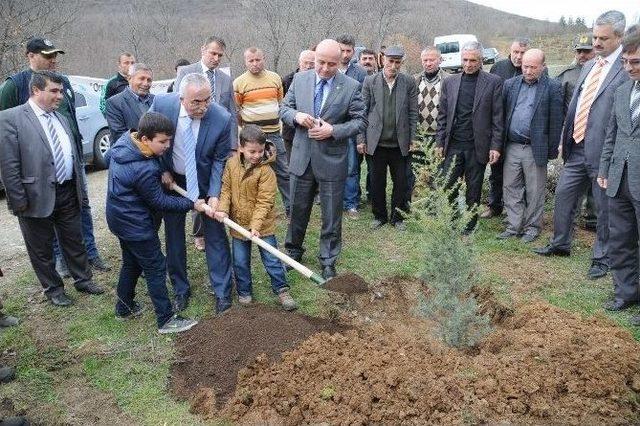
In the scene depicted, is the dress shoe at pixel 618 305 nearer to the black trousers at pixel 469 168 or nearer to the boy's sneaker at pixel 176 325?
the black trousers at pixel 469 168

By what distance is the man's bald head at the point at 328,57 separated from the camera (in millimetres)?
4895

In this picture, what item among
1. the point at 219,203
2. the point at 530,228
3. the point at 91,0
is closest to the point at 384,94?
the point at 530,228

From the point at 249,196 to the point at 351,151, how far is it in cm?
324

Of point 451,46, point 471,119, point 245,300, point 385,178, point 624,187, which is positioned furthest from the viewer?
point 451,46

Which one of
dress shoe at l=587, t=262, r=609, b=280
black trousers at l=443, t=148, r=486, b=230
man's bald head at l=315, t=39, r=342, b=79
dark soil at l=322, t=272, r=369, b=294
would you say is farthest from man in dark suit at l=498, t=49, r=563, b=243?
dark soil at l=322, t=272, r=369, b=294

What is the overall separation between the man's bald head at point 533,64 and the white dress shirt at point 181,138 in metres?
3.78

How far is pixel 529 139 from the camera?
612 cm

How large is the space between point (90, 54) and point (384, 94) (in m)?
20.8

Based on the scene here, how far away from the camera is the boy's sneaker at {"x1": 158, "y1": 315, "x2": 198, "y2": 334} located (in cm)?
439

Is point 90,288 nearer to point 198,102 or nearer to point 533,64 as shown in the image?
point 198,102

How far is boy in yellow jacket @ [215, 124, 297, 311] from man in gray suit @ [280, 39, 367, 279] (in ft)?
2.01

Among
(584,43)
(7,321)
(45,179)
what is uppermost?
(584,43)

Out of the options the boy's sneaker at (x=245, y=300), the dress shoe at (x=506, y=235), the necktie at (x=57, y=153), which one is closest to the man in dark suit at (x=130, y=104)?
the necktie at (x=57, y=153)

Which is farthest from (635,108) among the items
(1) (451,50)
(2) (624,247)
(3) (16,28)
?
(1) (451,50)
